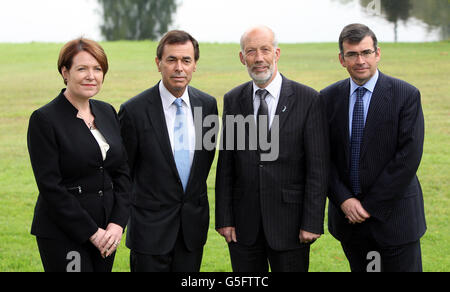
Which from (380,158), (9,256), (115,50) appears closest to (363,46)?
(380,158)

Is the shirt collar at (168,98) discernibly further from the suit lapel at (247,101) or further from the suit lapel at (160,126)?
the suit lapel at (247,101)

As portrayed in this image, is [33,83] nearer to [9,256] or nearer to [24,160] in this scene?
[24,160]

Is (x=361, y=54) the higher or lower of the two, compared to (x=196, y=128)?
higher

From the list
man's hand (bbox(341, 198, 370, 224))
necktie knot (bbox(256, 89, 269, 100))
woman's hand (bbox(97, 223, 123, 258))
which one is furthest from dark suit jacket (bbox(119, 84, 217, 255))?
man's hand (bbox(341, 198, 370, 224))

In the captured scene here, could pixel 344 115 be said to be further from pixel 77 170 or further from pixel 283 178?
pixel 77 170

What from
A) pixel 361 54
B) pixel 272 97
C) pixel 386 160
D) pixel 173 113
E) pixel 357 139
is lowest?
pixel 386 160

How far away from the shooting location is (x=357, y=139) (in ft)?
13.3

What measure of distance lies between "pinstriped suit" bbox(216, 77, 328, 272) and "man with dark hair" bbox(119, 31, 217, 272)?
0.24 meters

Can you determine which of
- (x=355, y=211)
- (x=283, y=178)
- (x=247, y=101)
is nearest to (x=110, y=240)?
(x=283, y=178)

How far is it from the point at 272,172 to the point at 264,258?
0.68 metres

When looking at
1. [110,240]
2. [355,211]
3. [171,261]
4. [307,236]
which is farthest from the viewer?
[171,261]

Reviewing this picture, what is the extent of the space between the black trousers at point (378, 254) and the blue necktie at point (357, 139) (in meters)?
0.35

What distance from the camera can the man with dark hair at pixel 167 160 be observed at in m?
3.98

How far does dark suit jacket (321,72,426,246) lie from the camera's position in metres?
3.92
